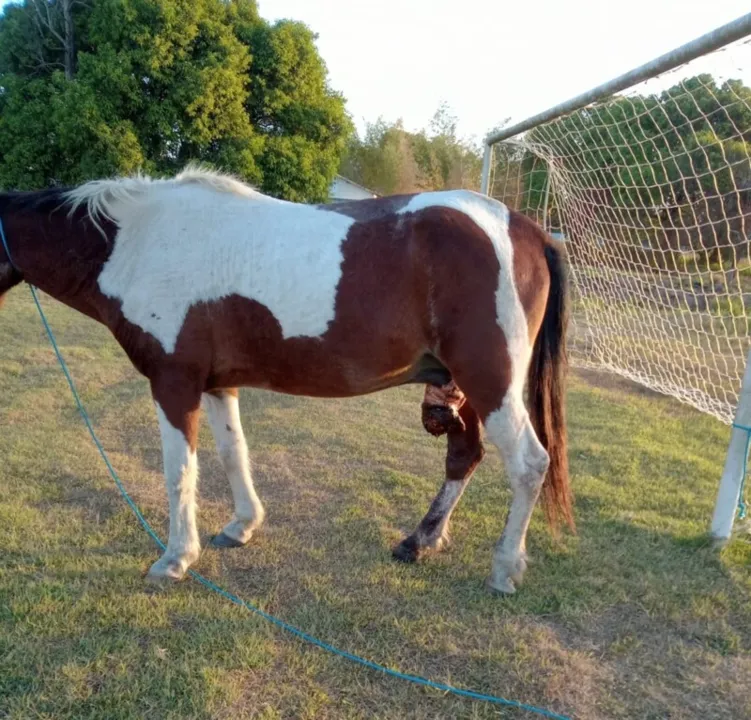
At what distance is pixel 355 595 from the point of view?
2.65m

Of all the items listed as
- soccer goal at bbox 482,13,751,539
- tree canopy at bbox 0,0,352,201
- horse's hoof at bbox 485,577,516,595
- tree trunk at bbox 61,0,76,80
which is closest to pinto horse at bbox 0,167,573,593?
horse's hoof at bbox 485,577,516,595

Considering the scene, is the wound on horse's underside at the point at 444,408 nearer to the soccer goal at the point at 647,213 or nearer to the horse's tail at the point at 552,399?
the horse's tail at the point at 552,399

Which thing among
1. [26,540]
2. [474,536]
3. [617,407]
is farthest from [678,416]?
[26,540]

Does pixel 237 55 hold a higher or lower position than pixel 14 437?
higher

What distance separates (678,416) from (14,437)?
5.76m

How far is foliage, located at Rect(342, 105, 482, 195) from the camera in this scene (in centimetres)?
3091

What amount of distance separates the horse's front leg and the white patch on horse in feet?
0.91

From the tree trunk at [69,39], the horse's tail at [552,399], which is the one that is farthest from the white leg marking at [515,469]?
the tree trunk at [69,39]

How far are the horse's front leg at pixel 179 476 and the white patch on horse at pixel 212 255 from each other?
28 centimetres

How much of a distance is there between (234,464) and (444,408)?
3.76ft

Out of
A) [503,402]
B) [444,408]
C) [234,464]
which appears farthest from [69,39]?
[503,402]

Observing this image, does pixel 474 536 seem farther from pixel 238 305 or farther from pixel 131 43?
pixel 131 43

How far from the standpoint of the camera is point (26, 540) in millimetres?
2979

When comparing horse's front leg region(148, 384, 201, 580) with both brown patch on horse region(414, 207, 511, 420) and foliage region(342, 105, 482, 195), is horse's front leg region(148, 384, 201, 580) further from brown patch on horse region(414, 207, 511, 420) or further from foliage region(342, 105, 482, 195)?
foliage region(342, 105, 482, 195)
